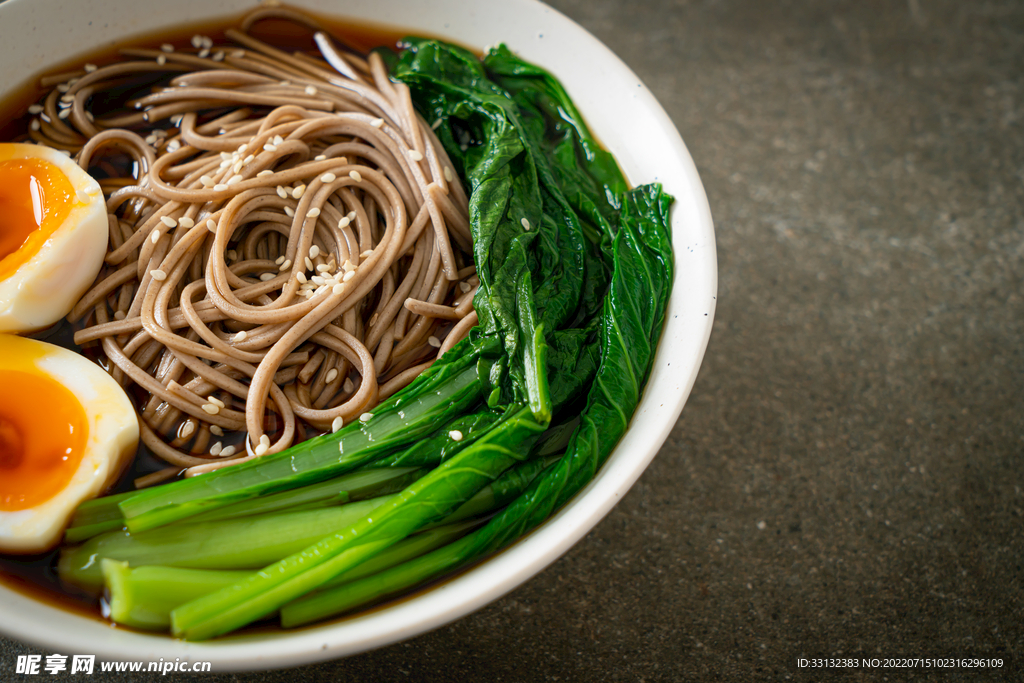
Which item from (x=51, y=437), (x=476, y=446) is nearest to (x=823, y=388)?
(x=476, y=446)

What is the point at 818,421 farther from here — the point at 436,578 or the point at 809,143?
the point at 436,578

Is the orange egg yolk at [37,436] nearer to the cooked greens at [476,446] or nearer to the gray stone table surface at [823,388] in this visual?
the cooked greens at [476,446]

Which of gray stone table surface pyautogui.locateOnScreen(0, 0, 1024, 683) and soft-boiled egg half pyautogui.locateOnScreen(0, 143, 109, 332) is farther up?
soft-boiled egg half pyautogui.locateOnScreen(0, 143, 109, 332)

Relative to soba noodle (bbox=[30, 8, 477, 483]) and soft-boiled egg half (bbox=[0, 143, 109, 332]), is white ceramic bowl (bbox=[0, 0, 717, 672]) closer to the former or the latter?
soba noodle (bbox=[30, 8, 477, 483])

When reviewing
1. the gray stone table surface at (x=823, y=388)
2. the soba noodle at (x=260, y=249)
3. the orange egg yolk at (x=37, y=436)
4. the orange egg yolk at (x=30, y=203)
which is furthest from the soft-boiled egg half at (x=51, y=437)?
the gray stone table surface at (x=823, y=388)

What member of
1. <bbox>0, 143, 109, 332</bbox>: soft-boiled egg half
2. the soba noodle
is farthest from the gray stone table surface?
<bbox>0, 143, 109, 332</bbox>: soft-boiled egg half

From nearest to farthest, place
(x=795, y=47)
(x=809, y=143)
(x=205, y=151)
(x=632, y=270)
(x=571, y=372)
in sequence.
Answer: (x=571, y=372) < (x=632, y=270) < (x=205, y=151) < (x=809, y=143) < (x=795, y=47)

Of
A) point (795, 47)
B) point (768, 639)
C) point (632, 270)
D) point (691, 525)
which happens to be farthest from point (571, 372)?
point (795, 47)
